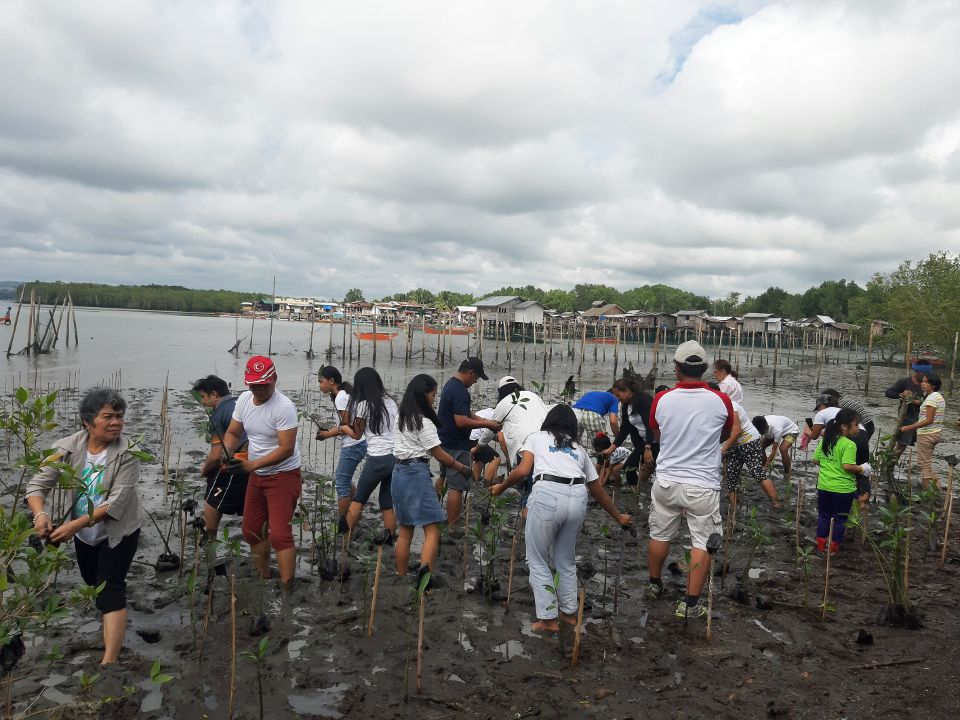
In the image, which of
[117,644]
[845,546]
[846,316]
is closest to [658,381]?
[845,546]

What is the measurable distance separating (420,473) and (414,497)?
19cm

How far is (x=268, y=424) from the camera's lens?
4348mm

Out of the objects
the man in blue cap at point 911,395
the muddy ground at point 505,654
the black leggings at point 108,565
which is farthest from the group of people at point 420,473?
the man in blue cap at point 911,395

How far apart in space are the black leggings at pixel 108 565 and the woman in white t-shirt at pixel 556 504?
237 centimetres

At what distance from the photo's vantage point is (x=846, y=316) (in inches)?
3238

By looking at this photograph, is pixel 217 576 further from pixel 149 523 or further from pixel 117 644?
pixel 149 523

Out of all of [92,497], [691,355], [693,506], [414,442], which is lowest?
[693,506]

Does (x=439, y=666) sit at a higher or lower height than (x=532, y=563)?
lower

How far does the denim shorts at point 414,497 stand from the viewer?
4.59 meters

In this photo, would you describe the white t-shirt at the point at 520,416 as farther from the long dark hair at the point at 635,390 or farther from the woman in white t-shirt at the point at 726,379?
the woman in white t-shirt at the point at 726,379

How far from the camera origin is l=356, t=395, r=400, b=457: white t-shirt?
503 cm

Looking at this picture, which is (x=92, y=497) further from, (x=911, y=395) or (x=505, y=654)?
(x=911, y=395)

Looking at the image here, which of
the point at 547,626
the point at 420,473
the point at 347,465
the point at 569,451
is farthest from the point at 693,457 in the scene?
the point at 347,465

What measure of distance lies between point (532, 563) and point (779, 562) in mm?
3226
